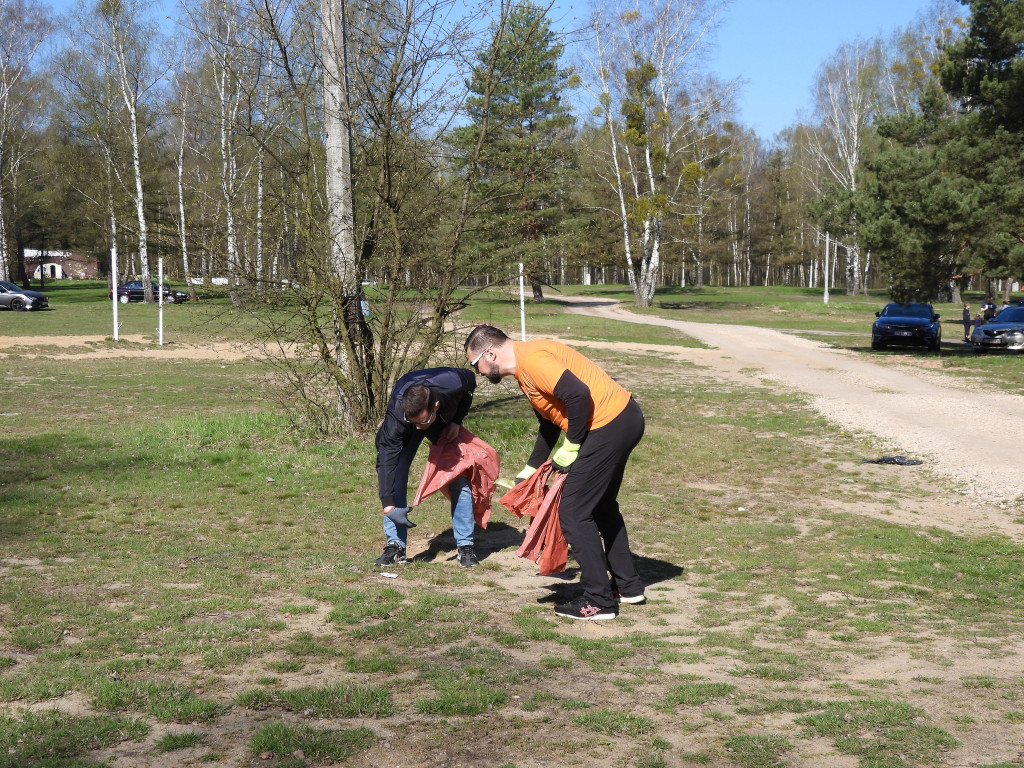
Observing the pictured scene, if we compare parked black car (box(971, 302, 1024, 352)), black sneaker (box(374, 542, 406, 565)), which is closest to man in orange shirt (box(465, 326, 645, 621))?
black sneaker (box(374, 542, 406, 565))

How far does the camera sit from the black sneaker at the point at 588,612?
5.66m

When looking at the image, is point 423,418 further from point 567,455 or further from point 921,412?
point 921,412

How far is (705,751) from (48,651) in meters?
3.29

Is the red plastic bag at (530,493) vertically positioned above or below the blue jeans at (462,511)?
above

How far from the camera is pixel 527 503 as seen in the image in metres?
6.12

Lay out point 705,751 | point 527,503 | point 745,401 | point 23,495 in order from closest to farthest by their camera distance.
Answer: point 705,751, point 527,503, point 23,495, point 745,401

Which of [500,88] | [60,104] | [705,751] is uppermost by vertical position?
[60,104]

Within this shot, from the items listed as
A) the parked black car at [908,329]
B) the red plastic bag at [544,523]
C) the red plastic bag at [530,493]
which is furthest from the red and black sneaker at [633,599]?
the parked black car at [908,329]

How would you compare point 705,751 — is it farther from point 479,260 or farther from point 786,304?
point 786,304

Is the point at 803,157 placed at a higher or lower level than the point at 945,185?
higher

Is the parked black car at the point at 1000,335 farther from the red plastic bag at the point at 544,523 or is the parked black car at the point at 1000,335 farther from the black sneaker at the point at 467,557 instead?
the red plastic bag at the point at 544,523

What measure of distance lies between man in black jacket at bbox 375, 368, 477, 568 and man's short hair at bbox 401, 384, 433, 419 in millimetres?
23

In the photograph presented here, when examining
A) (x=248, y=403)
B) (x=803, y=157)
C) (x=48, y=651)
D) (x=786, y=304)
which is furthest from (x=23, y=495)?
(x=803, y=157)

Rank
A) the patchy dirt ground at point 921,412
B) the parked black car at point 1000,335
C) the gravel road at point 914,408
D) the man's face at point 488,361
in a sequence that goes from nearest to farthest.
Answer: the man's face at point 488,361
the patchy dirt ground at point 921,412
the gravel road at point 914,408
the parked black car at point 1000,335
